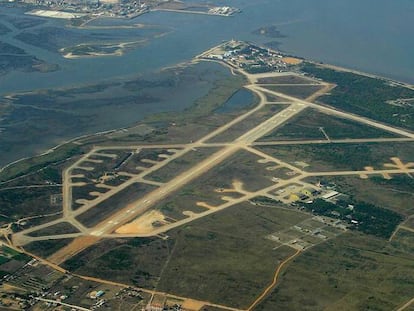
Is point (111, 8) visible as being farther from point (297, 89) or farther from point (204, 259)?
point (204, 259)

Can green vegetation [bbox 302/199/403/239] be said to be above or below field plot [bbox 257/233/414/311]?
above

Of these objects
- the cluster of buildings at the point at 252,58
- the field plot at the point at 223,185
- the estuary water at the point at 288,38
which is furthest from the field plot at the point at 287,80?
the field plot at the point at 223,185

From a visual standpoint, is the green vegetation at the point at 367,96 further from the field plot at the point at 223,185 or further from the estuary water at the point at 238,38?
the field plot at the point at 223,185

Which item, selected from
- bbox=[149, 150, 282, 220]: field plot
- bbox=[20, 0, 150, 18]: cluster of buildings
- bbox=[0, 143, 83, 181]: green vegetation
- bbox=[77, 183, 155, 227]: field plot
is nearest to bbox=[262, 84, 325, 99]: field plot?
bbox=[149, 150, 282, 220]: field plot

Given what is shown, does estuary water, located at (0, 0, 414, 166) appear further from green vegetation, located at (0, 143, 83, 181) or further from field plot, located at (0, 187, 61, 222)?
field plot, located at (0, 187, 61, 222)

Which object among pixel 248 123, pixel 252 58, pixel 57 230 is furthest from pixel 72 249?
pixel 252 58

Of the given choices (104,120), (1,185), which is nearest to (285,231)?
(1,185)
